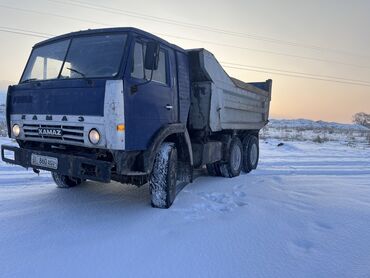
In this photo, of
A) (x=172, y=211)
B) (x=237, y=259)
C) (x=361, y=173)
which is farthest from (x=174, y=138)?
(x=361, y=173)

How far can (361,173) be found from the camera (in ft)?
30.5

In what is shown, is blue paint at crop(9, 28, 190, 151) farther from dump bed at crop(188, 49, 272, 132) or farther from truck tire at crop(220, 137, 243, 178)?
truck tire at crop(220, 137, 243, 178)

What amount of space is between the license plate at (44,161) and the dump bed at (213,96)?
2.91m

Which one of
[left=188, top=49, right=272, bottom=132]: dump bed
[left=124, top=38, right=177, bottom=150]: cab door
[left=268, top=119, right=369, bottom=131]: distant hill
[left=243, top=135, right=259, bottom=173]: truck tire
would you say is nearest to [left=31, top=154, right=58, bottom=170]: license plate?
[left=124, top=38, right=177, bottom=150]: cab door

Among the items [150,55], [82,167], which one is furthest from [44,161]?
[150,55]

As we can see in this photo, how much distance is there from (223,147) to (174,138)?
2.44 metres

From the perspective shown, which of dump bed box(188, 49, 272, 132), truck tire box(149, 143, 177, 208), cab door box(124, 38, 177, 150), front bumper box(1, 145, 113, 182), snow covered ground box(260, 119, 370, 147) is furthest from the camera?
snow covered ground box(260, 119, 370, 147)

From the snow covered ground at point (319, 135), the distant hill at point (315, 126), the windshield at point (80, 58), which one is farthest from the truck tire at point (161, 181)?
the distant hill at point (315, 126)

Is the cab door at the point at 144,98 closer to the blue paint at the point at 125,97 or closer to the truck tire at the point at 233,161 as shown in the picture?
the blue paint at the point at 125,97

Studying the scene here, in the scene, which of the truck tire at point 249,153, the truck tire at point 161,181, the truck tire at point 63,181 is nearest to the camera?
the truck tire at point 161,181

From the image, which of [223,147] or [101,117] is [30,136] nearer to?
[101,117]

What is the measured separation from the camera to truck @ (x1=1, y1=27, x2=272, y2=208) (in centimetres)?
431

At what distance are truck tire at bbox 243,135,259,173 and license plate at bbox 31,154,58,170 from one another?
5808mm

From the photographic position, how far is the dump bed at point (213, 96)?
21.8 ft
